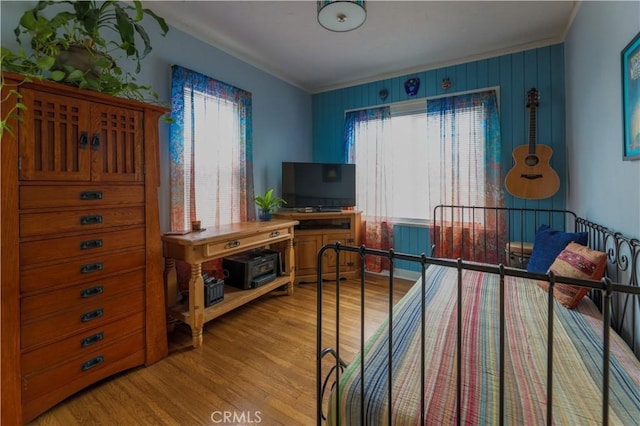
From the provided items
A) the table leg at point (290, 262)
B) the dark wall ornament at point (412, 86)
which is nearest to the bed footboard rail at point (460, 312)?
the table leg at point (290, 262)

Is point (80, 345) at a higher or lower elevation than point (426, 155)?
lower

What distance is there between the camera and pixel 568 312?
4.88 ft

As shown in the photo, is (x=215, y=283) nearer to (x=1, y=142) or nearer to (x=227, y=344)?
(x=227, y=344)

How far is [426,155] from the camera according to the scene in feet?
11.4

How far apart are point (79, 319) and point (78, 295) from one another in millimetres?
136

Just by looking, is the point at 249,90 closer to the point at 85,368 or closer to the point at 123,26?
the point at 123,26

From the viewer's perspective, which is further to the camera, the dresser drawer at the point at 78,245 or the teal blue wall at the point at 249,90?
the teal blue wall at the point at 249,90

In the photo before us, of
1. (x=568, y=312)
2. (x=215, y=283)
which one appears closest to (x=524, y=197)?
(x=568, y=312)

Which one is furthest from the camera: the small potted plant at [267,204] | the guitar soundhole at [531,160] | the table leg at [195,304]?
the small potted plant at [267,204]

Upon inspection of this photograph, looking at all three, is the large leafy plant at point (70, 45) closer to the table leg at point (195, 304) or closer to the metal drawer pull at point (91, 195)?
the metal drawer pull at point (91, 195)

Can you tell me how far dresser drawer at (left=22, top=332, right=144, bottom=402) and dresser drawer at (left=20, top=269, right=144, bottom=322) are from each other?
0.30 m

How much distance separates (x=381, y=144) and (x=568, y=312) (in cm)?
269

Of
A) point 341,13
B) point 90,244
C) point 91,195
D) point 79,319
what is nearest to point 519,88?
point 341,13

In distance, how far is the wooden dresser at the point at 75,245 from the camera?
4.45 ft
